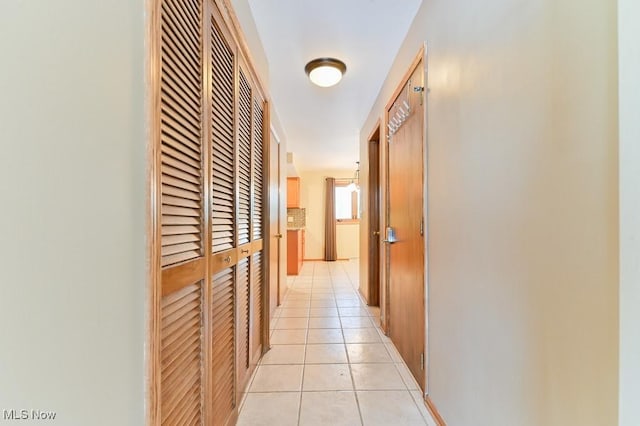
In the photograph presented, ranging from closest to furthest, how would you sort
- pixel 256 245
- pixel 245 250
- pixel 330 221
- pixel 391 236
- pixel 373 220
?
pixel 245 250 → pixel 256 245 → pixel 391 236 → pixel 373 220 → pixel 330 221

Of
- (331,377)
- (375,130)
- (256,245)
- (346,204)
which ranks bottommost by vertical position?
(331,377)

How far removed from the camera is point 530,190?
3.19 ft

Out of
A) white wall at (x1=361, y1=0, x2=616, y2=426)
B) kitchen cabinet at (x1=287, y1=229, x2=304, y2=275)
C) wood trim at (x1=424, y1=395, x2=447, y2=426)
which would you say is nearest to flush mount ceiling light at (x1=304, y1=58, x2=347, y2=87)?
white wall at (x1=361, y1=0, x2=616, y2=426)

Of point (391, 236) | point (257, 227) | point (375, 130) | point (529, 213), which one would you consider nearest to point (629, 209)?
point (529, 213)

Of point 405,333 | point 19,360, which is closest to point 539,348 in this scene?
point 19,360

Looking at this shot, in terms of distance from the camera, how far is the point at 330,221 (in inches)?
325

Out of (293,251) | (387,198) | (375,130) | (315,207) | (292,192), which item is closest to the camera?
(387,198)

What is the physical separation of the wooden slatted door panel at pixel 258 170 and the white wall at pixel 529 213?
1298mm

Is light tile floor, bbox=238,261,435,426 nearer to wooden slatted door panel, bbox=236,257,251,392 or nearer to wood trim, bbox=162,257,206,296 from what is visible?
wooden slatted door panel, bbox=236,257,251,392

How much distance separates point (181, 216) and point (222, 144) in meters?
0.58

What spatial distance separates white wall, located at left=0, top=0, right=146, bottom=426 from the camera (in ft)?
1.89

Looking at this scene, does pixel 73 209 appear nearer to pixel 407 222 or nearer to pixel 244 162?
pixel 244 162

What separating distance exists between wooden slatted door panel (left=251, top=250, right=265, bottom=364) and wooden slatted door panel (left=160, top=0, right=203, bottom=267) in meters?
1.16

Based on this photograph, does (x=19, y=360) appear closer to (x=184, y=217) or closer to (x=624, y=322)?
(x=184, y=217)
